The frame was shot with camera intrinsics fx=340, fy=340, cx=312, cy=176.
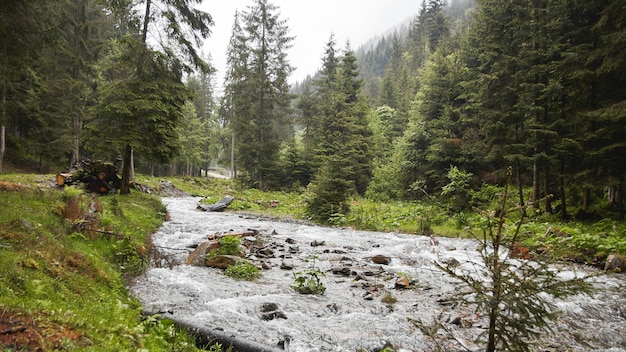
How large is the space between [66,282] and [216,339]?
2.84m

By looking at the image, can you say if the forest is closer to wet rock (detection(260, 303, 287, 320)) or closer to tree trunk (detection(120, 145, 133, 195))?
tree trunk (detection(120, 145, 133, 195))

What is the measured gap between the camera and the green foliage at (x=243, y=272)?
9188 millimetres

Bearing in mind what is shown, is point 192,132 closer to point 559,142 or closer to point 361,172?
point 361,172

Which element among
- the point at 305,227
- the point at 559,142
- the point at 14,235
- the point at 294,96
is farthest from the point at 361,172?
the point at 14,235

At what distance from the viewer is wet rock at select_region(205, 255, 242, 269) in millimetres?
9938

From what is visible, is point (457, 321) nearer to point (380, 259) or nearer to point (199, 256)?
point (380, 259)

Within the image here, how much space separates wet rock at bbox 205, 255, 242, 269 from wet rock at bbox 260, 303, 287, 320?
10.2 ft

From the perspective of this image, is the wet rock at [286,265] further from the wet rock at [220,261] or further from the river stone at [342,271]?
Result: the wet rock at [220,261]

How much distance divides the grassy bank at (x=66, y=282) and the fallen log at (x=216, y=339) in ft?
0.70

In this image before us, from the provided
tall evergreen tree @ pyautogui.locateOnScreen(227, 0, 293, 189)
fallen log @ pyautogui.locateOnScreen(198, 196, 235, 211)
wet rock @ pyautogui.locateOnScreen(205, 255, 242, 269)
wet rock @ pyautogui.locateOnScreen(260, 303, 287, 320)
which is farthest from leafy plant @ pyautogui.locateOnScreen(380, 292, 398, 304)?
tall evergreen tree @ pyautogui.locateOnScreen(227, 0, 293, 189)

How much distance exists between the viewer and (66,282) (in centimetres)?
579

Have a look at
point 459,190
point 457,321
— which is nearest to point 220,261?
point 457,321

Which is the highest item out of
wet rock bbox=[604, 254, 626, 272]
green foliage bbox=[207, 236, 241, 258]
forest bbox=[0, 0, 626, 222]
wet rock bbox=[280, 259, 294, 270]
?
forest bbox=[0, 0, 626, 222]

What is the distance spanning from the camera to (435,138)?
25828 millimetres
